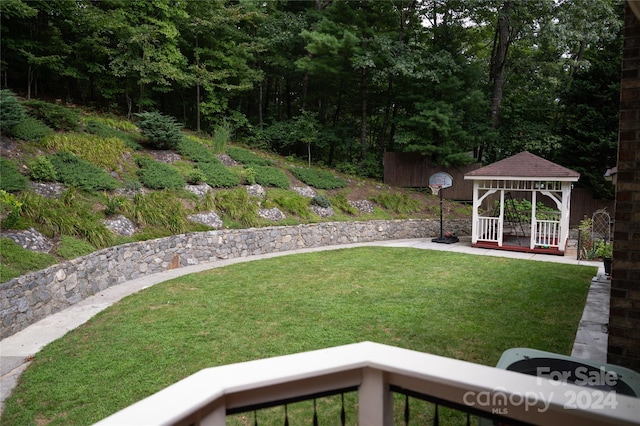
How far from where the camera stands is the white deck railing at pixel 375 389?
0.98 m

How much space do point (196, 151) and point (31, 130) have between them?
4117 millimetres

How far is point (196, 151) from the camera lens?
1144 centimetres

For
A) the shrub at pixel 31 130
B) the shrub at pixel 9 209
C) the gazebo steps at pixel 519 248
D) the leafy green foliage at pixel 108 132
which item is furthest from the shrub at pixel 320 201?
the shrub at pixel 9 209

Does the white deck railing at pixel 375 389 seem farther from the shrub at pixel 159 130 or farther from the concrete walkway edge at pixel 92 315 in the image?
the shrub at pixel 159 130

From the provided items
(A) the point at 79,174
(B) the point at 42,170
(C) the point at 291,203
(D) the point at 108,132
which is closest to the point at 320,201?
(C) the point at 291,203

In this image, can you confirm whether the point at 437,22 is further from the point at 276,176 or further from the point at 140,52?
the point at 140,52

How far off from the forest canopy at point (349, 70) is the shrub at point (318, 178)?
181 cm

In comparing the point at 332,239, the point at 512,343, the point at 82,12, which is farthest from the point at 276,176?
the point at 512,343

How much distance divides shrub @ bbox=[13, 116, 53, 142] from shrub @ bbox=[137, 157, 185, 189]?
198 cm

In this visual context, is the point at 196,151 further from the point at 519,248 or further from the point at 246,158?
the point at 519,248

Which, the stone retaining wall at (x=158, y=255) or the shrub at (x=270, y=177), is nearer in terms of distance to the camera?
the stone retaining wall at (x=158, y=255)

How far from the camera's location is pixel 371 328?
15.8 ft

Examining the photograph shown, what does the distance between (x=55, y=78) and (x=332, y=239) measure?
1017 centimetres

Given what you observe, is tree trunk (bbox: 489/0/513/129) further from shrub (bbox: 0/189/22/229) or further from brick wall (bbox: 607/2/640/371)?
shrub (bbox: 0/189/22/229)
